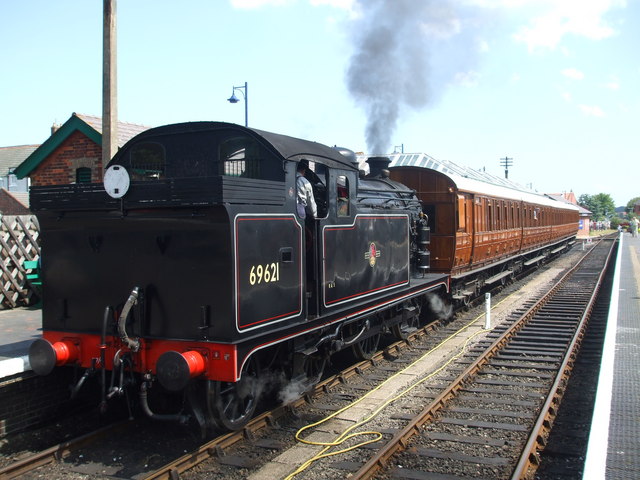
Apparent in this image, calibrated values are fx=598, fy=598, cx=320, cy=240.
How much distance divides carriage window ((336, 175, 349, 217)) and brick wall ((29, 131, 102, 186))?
621cm

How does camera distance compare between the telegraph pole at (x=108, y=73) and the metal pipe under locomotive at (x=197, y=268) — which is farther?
the telegraph pole at (x=108, y=73)

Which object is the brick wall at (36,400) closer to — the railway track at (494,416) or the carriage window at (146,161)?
the carriage window at (146,161)

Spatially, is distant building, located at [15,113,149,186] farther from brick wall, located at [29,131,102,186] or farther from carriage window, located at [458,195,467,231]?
carriage window, located at [458,195,467,231]

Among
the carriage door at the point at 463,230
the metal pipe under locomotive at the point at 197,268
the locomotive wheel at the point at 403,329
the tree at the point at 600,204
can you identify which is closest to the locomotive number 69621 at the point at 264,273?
the metal pipe under locomotive at the point at 197,268

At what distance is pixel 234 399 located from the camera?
18.3 feet

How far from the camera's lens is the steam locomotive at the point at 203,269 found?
16.2 ft

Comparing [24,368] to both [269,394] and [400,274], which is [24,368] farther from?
[400,274]

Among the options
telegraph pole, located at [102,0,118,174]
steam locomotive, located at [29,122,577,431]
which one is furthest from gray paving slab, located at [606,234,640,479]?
telegraph pole, located at [102,0,118,174]

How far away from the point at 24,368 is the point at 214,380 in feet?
7.36

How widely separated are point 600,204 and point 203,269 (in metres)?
151

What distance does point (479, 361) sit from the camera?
8.67 metres

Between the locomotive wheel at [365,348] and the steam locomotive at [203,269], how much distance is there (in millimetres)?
1211

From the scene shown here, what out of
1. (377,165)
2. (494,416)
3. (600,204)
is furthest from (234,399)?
(600,204)

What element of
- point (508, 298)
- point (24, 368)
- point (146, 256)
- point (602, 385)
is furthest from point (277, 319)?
point (508, 298)
